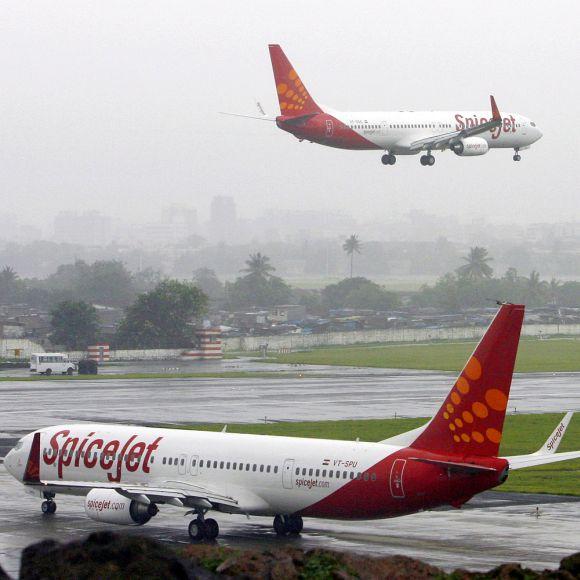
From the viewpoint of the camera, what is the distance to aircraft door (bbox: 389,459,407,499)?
3850cm

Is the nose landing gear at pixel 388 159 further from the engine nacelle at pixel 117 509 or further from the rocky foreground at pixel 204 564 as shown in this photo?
the rocky foreground at pixel 204 564

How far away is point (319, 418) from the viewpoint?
83.6 metres

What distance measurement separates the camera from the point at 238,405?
Result: 9231 centimetres

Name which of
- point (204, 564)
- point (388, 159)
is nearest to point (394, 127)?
point (388, 159)

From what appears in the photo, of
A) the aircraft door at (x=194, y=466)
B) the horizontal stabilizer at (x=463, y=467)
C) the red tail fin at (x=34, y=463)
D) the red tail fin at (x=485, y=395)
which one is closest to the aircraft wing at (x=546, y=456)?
the red tail fin at (x=485, y=395)

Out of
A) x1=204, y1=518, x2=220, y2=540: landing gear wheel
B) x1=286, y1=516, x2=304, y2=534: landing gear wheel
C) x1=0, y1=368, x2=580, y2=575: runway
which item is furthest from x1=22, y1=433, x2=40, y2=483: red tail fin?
x1=286, y1=516, x2=304, y2=534: landing gear wheel

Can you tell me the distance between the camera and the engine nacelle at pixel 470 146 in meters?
116

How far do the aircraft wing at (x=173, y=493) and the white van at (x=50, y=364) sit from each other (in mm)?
89634

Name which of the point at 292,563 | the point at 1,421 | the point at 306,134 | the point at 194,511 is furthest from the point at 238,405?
the point at 292,563

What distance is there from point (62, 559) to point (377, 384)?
97.7 m

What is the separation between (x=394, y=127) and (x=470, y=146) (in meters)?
6.88

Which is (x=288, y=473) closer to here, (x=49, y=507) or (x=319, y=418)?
(x=49, y=507)

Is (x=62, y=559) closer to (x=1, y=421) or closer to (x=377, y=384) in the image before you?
(x=1, y=421)

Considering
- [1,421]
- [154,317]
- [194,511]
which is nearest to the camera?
[194,511]
